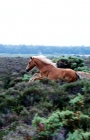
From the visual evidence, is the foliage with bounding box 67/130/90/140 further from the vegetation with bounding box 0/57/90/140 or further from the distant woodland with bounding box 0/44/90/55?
the distant woodland with bounding box 0/44/90/55

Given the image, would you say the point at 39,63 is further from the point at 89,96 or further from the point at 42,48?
the point at 42,48

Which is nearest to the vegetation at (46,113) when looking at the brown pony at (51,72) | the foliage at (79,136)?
the foliage at (79,136)

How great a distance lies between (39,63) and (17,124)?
6.39 m

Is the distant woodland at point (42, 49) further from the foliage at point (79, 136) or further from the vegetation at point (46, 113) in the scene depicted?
the foliage at point (79, 136)

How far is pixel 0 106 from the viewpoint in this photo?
8.67 metres

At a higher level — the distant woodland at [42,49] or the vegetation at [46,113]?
the vegetation at [46,113]

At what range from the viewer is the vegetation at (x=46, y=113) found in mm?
6148

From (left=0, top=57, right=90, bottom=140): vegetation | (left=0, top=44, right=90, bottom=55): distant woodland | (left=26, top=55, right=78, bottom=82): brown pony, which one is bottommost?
(left=0, top=44, right=90, bottom=55): distant woodland

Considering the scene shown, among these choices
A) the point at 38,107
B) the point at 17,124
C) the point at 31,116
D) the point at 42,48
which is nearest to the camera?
the point at 17,124

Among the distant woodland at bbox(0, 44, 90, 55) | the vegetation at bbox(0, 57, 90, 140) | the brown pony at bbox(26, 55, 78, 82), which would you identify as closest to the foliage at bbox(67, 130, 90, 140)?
the vegetation at bbox(0, 57, 90, 140)

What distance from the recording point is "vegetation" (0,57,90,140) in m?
6.15

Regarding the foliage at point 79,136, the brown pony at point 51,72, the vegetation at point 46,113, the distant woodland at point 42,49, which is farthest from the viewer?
the distant woodland at point 42,49

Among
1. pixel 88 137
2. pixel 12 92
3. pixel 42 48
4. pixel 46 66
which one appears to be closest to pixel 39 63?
pixel 46 66

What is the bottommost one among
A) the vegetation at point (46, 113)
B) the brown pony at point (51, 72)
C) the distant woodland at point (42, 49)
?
the distant woodland at point (42, 49)
